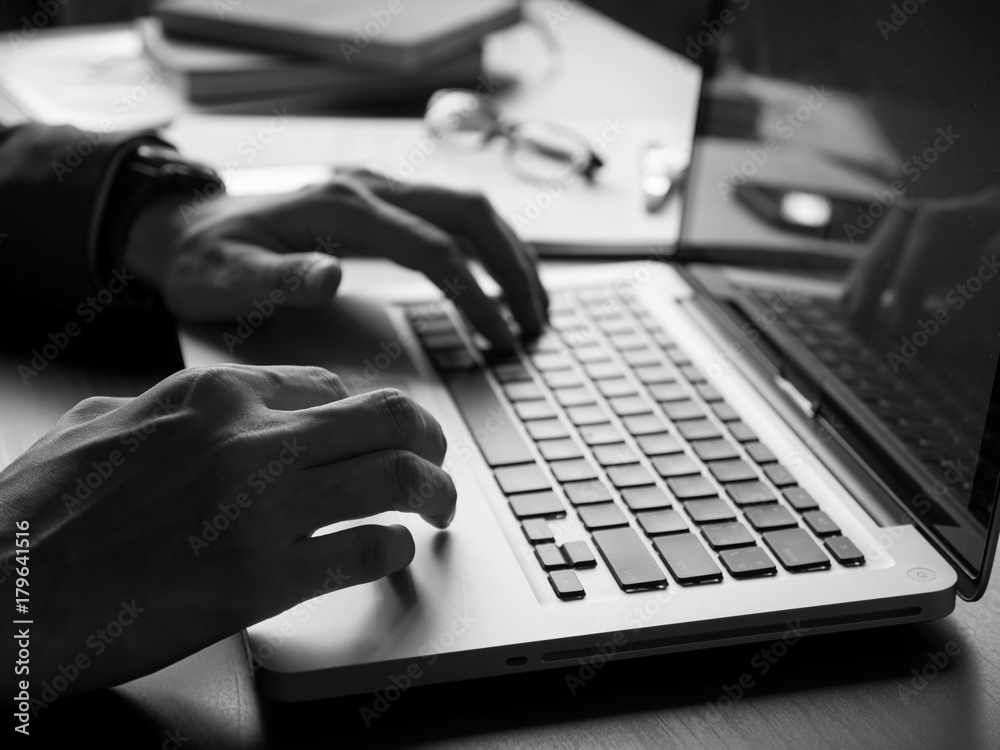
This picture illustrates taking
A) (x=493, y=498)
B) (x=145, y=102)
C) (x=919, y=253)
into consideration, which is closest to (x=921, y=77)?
(x=919, y=253)

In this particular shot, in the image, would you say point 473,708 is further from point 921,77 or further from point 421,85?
point 421,85

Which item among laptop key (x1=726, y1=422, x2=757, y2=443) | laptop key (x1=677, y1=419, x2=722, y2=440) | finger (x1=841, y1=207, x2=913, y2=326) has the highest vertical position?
finger (x1=841, y1=207, x2=913, y2=326)

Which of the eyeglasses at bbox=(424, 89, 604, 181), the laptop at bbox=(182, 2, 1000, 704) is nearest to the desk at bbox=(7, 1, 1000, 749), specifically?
the laptop at bbox=(182, 2, 1000, 704)

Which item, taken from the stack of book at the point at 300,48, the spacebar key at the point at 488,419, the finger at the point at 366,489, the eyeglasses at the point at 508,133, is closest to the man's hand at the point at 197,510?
the finger at the point at 366,489

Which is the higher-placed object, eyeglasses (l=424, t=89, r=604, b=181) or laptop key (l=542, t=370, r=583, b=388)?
eyeglasses (l=424, t=89, r=604, b=181)

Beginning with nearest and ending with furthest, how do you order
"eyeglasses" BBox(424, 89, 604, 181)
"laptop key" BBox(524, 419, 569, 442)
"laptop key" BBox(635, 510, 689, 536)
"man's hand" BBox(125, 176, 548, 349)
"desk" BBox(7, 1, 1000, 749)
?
"desk" BBox(7, 1, 1000, 749) → "laptop key" BBox(635, 510, 689, 536) → "laptop key" BBox(524, 419, 569, 442) → "man's hand" BBox(125, 176, 548, 349) → "eyeglasses" BBox(424, 89, 604, 181)

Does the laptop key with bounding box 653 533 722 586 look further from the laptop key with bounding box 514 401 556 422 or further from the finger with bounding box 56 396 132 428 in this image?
the finger with bounding box 56 396 132 428

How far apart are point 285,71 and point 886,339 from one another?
95 cm

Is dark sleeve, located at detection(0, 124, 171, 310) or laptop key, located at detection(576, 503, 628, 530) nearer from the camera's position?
laptop key, located at detection(576, 503, 628, 530)

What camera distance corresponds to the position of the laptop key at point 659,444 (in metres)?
0.65

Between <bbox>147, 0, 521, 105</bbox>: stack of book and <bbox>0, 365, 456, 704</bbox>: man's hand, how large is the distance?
868 millimetres

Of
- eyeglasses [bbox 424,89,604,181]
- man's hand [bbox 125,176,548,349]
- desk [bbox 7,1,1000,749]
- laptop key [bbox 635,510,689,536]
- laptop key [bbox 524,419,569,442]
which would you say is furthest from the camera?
eyeglasses [bbox 424,89,604,181]

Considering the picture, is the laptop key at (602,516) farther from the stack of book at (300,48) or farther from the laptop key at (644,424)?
the stack of book at (300,48)

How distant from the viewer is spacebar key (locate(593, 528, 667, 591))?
52cm
